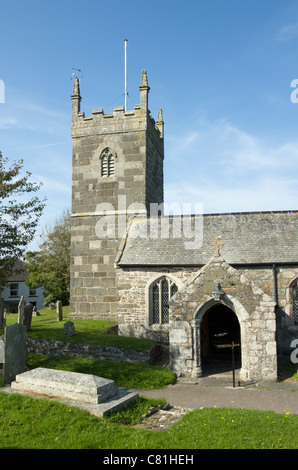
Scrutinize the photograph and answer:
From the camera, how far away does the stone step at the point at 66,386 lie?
28.4ft

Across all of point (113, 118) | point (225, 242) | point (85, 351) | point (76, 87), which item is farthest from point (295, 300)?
point (76, 87)

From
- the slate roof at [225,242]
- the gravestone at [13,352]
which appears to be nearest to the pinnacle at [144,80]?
the slate roof at [225,242]

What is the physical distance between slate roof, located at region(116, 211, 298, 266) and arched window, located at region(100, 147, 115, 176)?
4384mm

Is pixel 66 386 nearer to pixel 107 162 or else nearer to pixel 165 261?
pixel 165 261

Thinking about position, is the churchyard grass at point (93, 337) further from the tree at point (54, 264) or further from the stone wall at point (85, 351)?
the tree at point (54, 264)

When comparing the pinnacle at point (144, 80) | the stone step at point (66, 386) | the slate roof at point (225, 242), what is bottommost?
the stone step at point (66, 386)

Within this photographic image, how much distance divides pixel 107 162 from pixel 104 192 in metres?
1.84

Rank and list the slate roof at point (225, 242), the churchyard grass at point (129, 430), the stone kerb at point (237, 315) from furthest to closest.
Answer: the slate roof at point (225, 242) < the stone kerb at point (237, 315) < the churchyard grass at point (129, 430)

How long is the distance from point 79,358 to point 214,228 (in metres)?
8.91

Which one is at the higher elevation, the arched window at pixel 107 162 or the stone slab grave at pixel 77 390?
the arched window at pixel 107 162

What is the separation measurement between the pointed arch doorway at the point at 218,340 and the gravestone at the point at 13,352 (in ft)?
21.2

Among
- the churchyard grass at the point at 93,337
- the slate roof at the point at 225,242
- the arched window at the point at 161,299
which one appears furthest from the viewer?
the arched window at the point at 161,299

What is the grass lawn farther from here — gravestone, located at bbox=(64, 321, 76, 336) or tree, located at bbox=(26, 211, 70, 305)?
tree, located at bbox=(26, 211, 70, 305)
